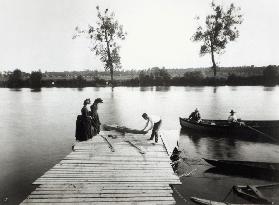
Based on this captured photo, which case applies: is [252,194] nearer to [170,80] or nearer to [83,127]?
[83,127]

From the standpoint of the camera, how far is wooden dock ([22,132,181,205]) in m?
Answer: 9.92

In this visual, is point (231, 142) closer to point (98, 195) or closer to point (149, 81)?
point (98, 195)

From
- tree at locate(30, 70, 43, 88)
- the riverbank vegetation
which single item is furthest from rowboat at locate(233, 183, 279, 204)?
tree at locate(30, 70, 43, 88)

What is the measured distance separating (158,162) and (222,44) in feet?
218

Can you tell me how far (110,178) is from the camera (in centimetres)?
1141

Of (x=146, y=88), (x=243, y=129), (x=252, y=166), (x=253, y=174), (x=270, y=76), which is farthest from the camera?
(x=146, y=88)

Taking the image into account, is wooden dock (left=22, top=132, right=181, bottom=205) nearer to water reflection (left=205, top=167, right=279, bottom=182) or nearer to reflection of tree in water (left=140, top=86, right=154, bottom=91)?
water reflection (left=205, top=167, right=279, bottom=182)

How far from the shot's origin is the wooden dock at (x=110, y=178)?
32.6 feet

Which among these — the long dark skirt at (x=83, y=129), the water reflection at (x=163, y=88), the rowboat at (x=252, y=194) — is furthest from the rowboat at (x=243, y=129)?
the water reflection at (x=163, y=88)

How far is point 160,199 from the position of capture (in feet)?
32.3

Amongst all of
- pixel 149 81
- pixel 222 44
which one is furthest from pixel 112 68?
pixel 222 44

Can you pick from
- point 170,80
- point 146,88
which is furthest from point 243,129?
point 170,80

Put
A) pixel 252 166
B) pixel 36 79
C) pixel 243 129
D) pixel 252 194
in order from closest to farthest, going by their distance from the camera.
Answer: pixel 252 194, pixel 252 166, pixel 243 129, pixel 36 79

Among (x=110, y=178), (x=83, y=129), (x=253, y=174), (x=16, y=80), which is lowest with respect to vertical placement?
(x=253, y=174)
